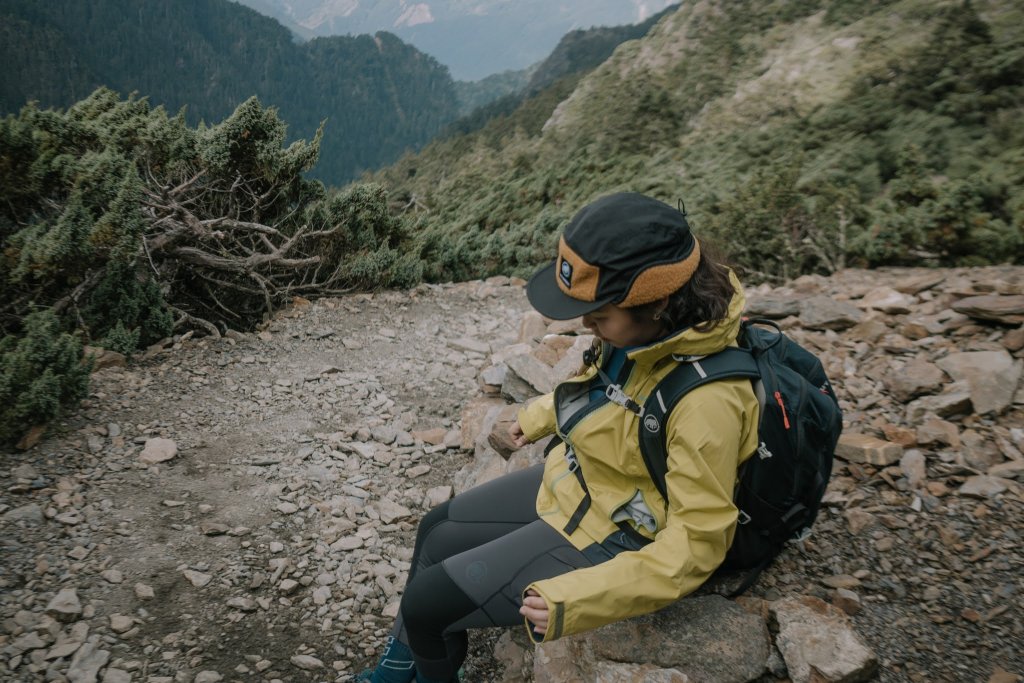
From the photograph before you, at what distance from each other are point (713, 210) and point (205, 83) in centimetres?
10395

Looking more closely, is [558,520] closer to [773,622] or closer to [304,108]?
[773,622]

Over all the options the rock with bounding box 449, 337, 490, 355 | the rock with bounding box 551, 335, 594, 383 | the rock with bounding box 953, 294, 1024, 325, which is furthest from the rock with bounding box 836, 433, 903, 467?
the rock with bounding box 449, 337, 490, 355

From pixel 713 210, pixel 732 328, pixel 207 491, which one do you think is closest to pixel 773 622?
pixel 732 328

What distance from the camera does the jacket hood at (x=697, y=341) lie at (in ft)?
4.49

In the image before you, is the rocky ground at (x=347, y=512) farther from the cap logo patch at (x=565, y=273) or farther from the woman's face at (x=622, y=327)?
the cap logo patch at (x=565, y=273)

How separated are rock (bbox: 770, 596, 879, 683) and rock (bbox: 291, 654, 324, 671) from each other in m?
1.71

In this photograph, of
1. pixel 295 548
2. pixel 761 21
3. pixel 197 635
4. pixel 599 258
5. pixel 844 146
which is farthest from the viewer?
pixel 761 21

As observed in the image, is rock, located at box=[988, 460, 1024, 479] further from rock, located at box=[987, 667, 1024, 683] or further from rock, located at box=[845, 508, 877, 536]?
rock, located at box=[987, 667, 1024, 683]

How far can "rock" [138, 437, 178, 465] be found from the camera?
333cm

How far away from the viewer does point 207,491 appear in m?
3.17

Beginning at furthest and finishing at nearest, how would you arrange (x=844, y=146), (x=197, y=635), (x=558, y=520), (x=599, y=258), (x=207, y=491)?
1. (x=844, y=146)
2. (x=207, y=491)
3. (x=197, y=635)
4. (x=558, y=520)
5. (x=599, y=258)

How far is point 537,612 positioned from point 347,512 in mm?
2085

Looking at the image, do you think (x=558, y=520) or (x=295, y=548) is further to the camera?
(x=295, y=548)

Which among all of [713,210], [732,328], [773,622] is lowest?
[713,210]
